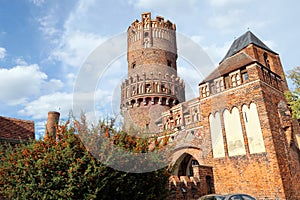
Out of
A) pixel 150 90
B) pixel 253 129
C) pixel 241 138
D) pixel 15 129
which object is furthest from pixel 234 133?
pixel 15 129

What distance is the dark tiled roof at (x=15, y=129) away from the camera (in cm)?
1622

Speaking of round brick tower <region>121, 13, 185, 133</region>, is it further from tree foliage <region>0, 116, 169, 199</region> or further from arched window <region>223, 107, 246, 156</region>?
tree foliage <region>0, 116, 169, 199</region>

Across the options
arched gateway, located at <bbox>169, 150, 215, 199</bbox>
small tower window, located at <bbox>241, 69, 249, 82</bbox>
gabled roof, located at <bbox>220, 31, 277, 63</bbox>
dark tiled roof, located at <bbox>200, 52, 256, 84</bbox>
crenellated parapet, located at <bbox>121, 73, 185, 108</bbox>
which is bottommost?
arched gateway, located at <bbox>169, 150, 215, 199</bbox>

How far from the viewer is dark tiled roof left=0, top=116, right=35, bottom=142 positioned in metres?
16.2

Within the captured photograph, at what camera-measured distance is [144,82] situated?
88.1ft

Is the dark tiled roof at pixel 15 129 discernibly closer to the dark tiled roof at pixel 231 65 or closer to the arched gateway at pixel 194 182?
the arched gateway at pixel 194 182

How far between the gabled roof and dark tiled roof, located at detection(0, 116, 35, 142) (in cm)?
1832

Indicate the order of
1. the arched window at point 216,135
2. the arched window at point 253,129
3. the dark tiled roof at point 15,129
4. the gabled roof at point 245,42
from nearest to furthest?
the arched window at point 253,129
the arched window at point 216,135
the dark tiled roof at point 15,129
the gabled roof at point 245,42

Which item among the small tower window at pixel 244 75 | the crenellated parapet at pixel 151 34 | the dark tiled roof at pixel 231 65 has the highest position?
the crenellated parapet at pixel 151 34

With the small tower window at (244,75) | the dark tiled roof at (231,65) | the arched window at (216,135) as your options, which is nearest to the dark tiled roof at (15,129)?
the arched window at (216,135)

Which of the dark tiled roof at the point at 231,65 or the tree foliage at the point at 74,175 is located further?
the dark tiled roof at the point at 231,65

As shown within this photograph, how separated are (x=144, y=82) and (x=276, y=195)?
1749cm

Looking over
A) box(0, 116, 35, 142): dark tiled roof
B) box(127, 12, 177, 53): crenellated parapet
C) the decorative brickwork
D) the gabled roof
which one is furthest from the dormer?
box(0, 116, 35, 142): dark tiled roof

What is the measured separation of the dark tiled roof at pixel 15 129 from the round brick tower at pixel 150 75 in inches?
376
